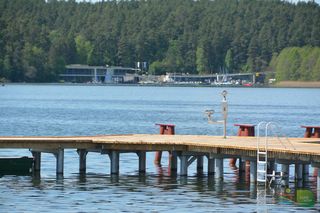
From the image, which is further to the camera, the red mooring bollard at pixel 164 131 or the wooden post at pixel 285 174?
the red mooring bollard at pixel 164 131

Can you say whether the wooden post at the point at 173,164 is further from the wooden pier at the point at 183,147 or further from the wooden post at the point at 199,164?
the wooden post at the point at 199,164

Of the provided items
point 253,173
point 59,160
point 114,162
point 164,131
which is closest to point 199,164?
point 114,162

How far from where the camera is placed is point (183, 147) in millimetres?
49250

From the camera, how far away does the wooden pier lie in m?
47.1

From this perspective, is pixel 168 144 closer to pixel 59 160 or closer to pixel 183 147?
pixel 183 147

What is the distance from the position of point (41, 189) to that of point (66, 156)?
14.5 meters

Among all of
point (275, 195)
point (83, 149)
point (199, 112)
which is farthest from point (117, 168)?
point (199, 112)

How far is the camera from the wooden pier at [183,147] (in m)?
47.1

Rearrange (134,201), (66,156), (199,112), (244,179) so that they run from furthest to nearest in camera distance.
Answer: (199,112) < (66,156) < (244,179) < (134,201)

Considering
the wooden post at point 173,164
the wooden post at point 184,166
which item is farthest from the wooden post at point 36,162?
the wooden post at point 184,166

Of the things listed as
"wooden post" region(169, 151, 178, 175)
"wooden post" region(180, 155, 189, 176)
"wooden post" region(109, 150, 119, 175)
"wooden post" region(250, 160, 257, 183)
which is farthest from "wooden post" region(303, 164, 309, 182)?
"wooden post" region(109, 150, 119, 175)

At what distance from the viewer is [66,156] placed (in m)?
61.0

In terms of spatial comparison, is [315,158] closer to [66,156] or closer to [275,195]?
[275,195]

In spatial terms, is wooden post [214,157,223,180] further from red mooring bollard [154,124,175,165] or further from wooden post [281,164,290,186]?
red mooring bollard [154,124,175,165]
